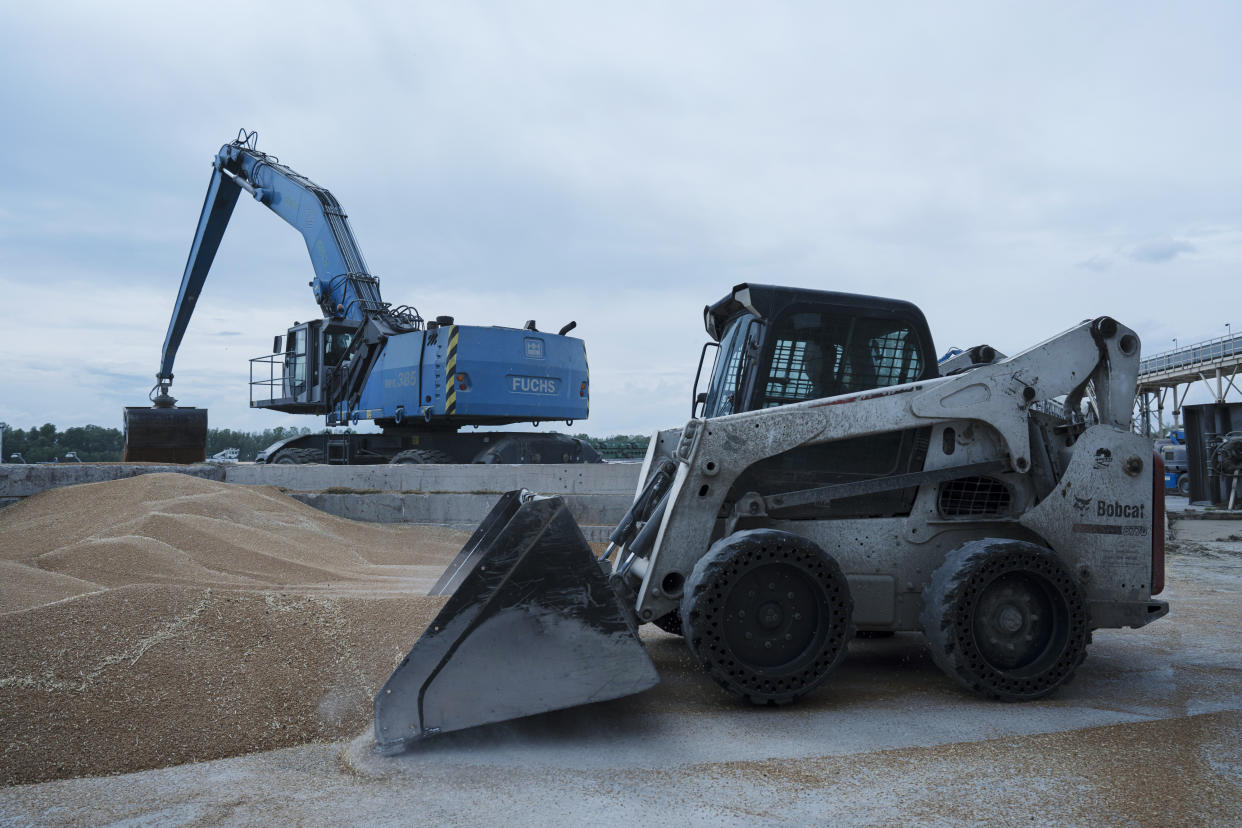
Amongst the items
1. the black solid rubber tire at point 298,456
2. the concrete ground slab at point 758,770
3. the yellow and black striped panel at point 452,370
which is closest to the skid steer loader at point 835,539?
the concrete ground slab at point 758,770

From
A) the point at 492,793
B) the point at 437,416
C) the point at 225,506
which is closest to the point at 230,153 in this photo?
the point at 437,416

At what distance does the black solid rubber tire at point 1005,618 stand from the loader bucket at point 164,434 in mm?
13108

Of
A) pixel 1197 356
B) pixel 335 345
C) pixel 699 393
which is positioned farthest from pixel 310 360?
pixel 1197 356

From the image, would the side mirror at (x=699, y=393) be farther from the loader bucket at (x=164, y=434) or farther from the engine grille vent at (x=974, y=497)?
the loader bucket at (x=164, y=434)

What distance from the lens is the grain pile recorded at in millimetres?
3363

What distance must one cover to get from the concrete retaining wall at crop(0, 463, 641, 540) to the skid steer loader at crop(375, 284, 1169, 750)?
5.24 m

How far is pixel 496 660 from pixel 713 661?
34.6 inches

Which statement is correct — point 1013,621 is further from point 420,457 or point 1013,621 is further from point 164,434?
point 164,434

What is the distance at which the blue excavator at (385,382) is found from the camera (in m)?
12.2

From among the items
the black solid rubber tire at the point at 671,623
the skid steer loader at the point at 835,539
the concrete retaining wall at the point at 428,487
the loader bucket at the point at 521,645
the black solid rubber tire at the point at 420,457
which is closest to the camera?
the loader bucket at the point at 521,645

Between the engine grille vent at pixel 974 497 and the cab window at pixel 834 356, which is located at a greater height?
the cab window at pixel 834 356

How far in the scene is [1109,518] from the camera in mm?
4254

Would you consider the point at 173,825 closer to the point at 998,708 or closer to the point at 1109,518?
the point at 998,708

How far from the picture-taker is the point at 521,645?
11.2ft
